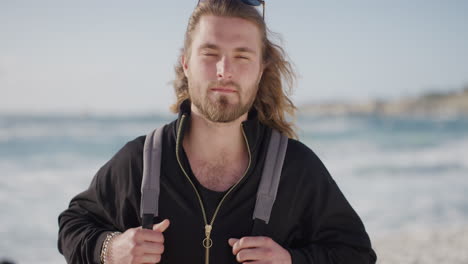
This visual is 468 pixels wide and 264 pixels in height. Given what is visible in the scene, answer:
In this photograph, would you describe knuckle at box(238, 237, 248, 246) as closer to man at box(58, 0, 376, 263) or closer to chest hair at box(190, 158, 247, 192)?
man at box(58, 0, 376, 263)

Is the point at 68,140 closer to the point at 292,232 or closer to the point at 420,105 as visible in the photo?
the point at 292,232

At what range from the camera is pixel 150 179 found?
2.28 m

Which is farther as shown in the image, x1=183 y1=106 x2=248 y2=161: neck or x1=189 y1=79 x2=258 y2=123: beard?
x1=183 y1=106 x2=248 y2=161: neck

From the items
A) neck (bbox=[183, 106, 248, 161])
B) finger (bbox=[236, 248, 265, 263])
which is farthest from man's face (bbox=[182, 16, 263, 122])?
finger (bbox=[236, 248, 265, 263])

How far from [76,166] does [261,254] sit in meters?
14.0

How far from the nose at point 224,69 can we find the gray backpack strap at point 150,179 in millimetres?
457

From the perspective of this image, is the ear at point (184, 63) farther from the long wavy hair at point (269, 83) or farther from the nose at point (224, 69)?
the nose at point (224, 69)

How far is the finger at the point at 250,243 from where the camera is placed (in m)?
2.12

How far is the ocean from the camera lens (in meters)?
8.02

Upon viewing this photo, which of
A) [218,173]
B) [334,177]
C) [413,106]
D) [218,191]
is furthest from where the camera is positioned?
[413,106]

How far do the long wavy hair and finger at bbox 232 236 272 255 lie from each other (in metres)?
0.75

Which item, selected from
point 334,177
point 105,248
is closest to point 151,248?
point 105,248

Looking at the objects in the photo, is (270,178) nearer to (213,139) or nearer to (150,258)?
(213,139)

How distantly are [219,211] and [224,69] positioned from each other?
65 cm
